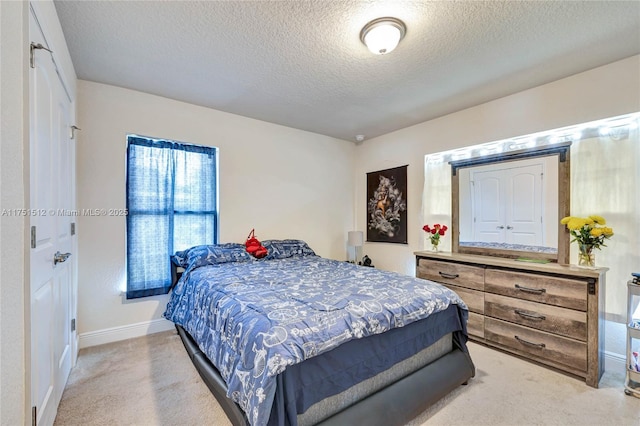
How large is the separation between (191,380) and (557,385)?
2.76 m

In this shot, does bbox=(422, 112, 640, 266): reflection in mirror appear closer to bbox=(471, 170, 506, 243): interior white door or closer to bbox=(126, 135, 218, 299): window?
bbox=(471, 170, 506, 243): interior white door

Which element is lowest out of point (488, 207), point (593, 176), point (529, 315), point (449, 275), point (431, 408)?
point (431, 408)

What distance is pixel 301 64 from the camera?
2410 mm

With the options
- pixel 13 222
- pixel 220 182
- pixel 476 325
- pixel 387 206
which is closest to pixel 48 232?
pixel 13 222

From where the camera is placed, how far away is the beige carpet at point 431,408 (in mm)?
1736

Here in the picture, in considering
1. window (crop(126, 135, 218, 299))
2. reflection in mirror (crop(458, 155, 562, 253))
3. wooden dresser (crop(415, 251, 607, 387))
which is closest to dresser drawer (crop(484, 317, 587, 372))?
wooden dresser (crop(415, 251, 607, 387))

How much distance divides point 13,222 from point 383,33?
2189 mm

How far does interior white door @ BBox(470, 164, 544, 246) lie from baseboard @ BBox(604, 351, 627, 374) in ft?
3.39

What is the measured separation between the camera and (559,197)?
8.79 ft

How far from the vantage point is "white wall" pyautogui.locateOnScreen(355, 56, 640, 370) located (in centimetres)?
234

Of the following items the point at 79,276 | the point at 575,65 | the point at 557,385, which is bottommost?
the point at 557,385

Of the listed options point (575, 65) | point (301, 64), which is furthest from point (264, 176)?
point (575, 65)

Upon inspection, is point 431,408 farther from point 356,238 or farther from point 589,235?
point 356,238

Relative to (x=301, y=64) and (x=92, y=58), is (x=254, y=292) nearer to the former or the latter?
(x=301, y=64)
